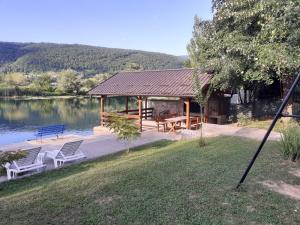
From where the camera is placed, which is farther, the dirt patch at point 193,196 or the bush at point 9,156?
the bush at point 9,156

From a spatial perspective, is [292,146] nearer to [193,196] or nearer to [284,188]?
[284,188]

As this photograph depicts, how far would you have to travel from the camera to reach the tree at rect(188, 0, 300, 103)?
11602 millimetres

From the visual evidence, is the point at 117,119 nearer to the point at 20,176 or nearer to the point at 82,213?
the point at 20,176

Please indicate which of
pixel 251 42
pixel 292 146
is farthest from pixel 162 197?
pixel 251 42

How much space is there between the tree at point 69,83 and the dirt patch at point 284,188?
65671 millimetres

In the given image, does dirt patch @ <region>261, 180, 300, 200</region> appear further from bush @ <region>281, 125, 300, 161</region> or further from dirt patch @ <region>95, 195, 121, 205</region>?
dirt patch @ <region>95, 195, 121, 205</region>

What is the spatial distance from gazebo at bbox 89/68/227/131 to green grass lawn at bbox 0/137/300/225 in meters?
8.59

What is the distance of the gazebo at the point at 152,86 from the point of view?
1639 cm

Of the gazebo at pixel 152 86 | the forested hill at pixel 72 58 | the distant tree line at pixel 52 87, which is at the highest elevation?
the forested hill at pixel 72 58

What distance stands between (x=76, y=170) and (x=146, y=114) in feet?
40.9

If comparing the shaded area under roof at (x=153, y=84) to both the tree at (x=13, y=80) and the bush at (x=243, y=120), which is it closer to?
the bush at (x=243, y=120)

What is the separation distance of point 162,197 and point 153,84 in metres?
13.5

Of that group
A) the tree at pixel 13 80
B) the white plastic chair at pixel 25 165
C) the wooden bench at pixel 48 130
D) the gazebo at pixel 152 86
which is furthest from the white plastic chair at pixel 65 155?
the tree at pixel 13 80

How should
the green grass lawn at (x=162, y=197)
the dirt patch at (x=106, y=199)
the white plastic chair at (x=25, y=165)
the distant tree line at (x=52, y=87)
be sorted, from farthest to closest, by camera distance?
the distant tree line at (x=52, y=87)
the white plastic chair at (x=25, y=165)
the dirt patch at (x=106, y=199)
the green grass lawn at (x=162, y=197)
